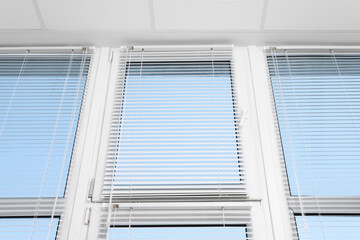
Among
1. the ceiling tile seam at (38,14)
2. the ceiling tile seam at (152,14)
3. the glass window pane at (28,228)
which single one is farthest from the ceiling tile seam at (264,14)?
the glass window pane at (28,228)

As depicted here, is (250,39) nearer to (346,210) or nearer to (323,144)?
(323,144)

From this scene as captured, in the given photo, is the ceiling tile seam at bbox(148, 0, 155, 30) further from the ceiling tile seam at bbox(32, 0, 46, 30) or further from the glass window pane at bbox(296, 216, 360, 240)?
the glass window pane at bbox(296, 216, 360, 240)

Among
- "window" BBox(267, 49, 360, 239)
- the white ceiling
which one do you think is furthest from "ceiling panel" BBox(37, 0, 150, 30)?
"window" BBox(267, 49, 360, 239)

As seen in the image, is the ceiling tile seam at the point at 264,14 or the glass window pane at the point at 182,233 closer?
the glass window pane at the point at 182,233

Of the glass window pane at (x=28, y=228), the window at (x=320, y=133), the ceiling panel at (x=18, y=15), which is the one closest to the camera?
the glass window pane at (x=28, y=228)

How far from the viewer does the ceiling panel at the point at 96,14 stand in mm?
2100

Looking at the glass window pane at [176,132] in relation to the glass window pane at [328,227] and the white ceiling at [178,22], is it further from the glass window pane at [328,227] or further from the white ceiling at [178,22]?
the glass window pane at [328,227]

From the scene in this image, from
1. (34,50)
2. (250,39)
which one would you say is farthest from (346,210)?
(34,50)

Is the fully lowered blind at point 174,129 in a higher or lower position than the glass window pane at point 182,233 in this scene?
higher

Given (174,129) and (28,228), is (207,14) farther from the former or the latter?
(28,228)

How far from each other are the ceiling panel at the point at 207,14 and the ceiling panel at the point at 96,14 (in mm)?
119

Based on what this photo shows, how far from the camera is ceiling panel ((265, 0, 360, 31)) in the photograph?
6.86 ft

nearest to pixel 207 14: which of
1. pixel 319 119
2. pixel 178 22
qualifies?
pixel 178 22

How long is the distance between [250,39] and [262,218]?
1.25 metres
